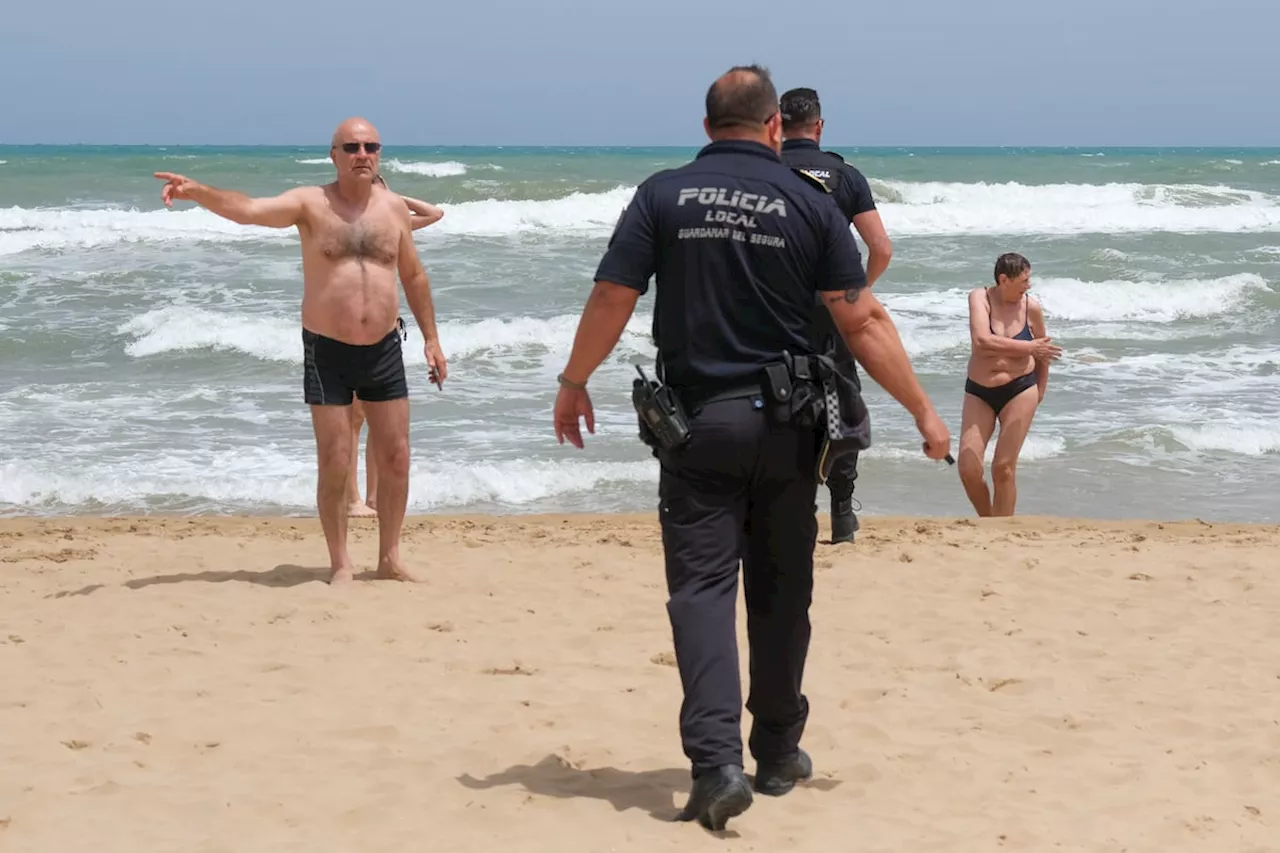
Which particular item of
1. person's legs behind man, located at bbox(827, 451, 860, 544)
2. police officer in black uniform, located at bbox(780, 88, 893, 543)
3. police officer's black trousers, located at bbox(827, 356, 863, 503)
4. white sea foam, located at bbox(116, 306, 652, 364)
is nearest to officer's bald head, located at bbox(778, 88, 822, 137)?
police officer in black uniform, located at bbox(780, 88, 893, 543)

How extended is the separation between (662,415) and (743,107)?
794 mm

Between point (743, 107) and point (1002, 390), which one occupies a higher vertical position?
point (743, 107)

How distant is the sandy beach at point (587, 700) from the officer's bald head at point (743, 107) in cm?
173

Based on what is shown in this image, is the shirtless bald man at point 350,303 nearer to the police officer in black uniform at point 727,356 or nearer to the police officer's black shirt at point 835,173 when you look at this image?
the police officer's black shirt at point 835,173

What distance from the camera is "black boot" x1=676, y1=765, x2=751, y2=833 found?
359 cm

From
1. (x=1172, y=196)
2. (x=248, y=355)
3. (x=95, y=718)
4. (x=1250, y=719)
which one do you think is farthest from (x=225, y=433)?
(x=1172, y=196)

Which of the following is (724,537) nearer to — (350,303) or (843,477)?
(350,303)

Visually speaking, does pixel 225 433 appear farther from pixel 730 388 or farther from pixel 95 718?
pixel 730 388

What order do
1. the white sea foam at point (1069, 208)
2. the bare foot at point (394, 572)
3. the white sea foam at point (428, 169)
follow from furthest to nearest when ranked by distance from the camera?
the white sea foam at point (428, 169) < the white sea foam at point (1069, 208) < the bare foot at point (394, 572)

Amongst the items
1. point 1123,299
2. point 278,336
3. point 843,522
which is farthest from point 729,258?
point 1123,299

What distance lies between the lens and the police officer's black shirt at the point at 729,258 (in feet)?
11.7

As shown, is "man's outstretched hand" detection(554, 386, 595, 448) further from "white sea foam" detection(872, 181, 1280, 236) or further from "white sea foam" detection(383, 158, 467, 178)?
"white sea foam" detection(383, 158, 467, 178)

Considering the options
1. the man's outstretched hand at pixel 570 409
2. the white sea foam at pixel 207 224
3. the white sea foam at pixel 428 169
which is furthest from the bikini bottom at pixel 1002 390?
the white sea foam at pixel 428 169

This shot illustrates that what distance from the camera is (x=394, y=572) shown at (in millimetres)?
6715
